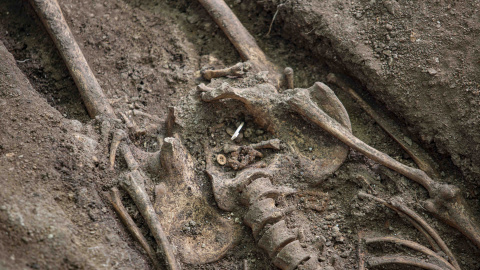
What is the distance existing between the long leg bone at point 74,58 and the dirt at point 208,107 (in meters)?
0.16

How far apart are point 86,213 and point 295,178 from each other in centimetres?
124

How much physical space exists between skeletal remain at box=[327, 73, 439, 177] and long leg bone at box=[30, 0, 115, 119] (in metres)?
1.60

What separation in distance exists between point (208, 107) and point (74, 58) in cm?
99

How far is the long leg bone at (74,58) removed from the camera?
304 centimetres

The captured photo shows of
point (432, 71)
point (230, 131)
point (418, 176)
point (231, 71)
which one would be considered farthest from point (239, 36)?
point (418, 176)

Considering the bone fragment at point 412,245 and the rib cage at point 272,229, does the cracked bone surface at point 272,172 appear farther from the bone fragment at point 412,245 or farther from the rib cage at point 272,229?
the bone fragment at point 412,245

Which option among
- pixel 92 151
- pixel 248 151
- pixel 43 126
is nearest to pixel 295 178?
pixel 248 151

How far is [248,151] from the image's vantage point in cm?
288

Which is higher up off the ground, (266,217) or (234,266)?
(266,217)

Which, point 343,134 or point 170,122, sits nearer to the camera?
point 343,134

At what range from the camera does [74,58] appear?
3.13 metres

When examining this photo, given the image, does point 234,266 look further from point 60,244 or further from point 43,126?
point 43,126

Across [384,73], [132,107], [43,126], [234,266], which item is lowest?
[234,266]

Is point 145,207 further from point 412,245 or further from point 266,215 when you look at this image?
point 412,245
